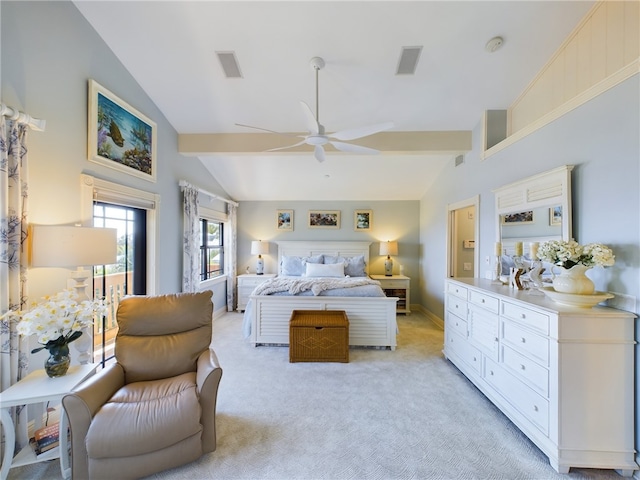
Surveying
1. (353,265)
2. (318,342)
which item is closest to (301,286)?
(318,342)

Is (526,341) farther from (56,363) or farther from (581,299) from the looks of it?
(56,363)

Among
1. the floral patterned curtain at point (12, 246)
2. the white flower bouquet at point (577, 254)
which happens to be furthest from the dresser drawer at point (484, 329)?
the floral patterned curtain at point (12, 246)

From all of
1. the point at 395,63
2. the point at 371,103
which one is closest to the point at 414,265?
the point at 371,103

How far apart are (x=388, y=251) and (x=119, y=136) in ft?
15.6

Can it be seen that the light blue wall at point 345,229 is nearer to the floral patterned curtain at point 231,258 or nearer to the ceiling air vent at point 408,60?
the floral patterned curtain at point 231,258

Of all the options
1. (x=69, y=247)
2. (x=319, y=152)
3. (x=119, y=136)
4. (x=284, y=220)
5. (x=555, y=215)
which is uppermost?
(x=119, y=136)

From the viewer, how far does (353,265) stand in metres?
5.34

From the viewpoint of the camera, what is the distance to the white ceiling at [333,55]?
7.09 feet

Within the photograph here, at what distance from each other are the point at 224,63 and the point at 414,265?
196 inches

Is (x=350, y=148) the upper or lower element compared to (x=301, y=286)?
upper

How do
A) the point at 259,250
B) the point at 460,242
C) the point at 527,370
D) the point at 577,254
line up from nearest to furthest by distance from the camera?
the point at 577,254 → the point at 527,370 → the point at 460,242 → the point at 259,250

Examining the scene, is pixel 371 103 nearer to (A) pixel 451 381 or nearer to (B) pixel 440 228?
(B) pixel 440 228

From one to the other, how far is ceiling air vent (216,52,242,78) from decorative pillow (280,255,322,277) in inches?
137

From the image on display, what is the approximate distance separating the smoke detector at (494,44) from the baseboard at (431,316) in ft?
12.4
